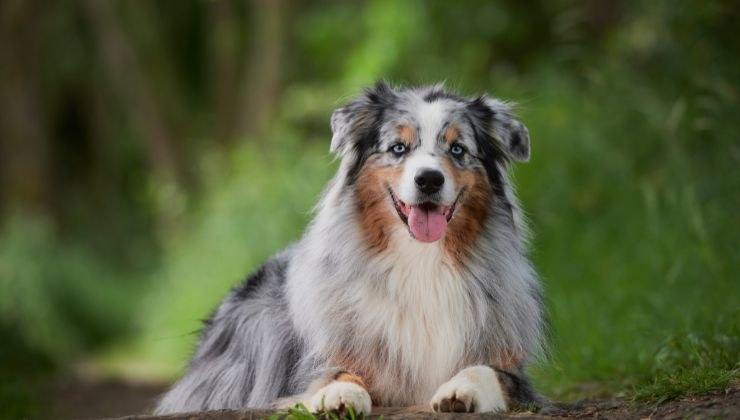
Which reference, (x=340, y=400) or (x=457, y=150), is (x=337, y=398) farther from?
(x=457, y=150)

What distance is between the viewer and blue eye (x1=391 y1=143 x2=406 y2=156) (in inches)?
183

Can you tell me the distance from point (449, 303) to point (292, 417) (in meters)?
0.96

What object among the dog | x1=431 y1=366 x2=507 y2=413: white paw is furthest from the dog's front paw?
x1=431 y1=366 x2=507 y2=413: white paw

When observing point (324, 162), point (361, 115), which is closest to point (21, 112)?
point (324, 162)

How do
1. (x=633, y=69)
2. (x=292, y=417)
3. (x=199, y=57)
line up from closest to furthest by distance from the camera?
(x=292, y=417) < (x=633, y=69) < (x=199, y=57)

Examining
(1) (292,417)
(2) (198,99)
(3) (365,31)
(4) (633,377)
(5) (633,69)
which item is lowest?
(1) (292,417)

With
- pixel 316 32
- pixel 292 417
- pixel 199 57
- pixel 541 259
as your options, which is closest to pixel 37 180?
pixel 316 32

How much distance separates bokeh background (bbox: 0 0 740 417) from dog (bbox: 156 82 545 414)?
2.51 ft

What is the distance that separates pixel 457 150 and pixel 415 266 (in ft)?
1.85

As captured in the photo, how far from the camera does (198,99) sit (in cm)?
2209

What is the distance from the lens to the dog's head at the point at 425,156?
14.8ft

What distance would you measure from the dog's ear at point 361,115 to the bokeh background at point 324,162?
3.55 ft

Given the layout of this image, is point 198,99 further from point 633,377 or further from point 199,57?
point 633,377

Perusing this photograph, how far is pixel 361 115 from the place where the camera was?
192 inches
